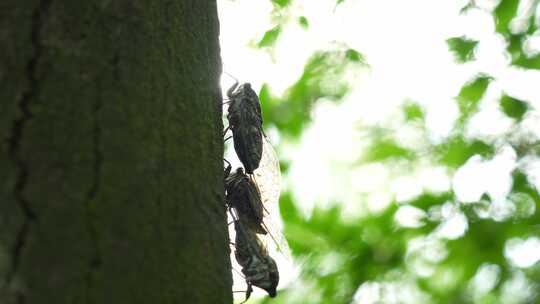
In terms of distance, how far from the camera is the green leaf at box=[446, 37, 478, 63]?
4.63m

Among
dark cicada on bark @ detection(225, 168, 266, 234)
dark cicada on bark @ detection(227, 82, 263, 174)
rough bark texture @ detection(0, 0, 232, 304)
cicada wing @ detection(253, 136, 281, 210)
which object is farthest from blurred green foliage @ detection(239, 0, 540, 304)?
rough bark texture @ detection(0, 0, 232, 304)

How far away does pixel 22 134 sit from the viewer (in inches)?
39.7

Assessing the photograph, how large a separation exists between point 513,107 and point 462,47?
0.66 meters

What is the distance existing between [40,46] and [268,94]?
4.12 m

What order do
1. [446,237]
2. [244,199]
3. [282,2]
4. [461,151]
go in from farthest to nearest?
[282,2] → [461,151] → [446,237] → [244,199]

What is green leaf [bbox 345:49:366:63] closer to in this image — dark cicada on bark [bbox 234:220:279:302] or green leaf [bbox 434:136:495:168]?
green leaf [bbox 434:136:495:168]

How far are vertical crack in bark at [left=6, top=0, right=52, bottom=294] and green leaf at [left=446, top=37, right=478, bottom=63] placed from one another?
13.2ft

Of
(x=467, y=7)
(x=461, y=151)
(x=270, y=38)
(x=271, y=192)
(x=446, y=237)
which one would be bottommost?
(x=271, y=192)

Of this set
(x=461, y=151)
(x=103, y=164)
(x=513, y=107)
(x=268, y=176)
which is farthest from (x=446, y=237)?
(x=103, y=164)

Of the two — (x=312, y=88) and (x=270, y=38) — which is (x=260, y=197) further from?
(x=312, y=88)

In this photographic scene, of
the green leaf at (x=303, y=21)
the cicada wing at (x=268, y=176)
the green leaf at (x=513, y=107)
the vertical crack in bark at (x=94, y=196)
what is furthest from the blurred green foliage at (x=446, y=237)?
the vertical crack in bark at (x=94, y=196)

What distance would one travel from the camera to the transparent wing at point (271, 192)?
7.90 ft

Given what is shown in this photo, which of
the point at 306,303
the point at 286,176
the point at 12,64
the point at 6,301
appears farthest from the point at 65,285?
the point at 286,176

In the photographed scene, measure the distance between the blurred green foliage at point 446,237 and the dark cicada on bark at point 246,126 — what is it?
6.27 feet
